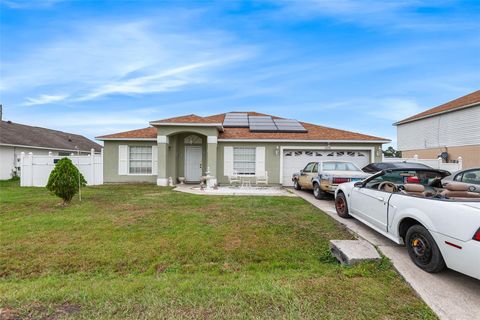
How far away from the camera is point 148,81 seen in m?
14.0

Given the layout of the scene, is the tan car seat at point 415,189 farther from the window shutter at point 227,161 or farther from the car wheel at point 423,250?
the window shutter at point 227,161

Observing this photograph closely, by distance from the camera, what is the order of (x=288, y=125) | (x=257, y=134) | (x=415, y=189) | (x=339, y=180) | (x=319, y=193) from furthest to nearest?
(x=288, y=125) < (x=257, y=134) < (x=319, y=193) < (x=339, y=180) < (x=415, y=189)

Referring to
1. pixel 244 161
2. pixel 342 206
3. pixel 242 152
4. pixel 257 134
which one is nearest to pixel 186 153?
pixel 242 152

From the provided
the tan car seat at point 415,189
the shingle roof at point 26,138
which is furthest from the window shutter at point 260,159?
the shingle roof at point 26,138

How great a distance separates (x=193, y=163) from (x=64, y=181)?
25.4 ft

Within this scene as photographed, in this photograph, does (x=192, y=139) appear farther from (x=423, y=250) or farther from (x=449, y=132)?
(x=449, y=132)

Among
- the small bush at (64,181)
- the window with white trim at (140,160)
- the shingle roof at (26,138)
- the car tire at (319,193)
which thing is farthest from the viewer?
the shingle roof at (26,138)

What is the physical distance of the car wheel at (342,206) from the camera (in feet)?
20.3

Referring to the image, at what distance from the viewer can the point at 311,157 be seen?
14133mm

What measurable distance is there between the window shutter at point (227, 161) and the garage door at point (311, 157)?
3201 mm

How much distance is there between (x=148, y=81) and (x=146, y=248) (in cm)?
1225

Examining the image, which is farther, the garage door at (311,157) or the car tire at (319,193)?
the garage door at (311,157)

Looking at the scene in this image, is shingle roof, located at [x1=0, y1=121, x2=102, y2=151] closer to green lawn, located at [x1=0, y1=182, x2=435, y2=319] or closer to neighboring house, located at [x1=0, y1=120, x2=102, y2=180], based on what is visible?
neighboring house, located at [x1=0, y1=120, x2=102, y2=180]

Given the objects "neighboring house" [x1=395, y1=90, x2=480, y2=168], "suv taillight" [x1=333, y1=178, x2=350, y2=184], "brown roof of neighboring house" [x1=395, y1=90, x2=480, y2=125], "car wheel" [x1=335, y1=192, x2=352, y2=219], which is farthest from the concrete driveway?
"brown roof of neighboring house" [x1=395, y1=90, x2=480, y2=125]
